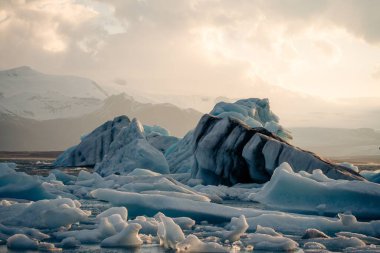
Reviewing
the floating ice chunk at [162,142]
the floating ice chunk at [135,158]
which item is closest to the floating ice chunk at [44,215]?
the floating ice chunk at [135,158]

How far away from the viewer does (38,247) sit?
23.7 feet

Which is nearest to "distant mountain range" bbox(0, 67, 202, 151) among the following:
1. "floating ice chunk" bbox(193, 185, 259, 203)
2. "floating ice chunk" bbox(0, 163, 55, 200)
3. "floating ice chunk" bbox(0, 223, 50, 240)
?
"floating ice chunk" bbox(193, 185, 259, 203)

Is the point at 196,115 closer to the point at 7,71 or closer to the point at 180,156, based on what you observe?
the point at 7,71

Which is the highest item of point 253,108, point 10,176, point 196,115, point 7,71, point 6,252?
point 7,71

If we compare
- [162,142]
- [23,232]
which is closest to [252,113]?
[162,142]

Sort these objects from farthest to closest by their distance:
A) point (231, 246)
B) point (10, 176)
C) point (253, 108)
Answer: point (253, 108) → point (10, 176) → point (231, 246)

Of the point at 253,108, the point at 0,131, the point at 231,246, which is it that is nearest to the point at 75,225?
the point at 231,246

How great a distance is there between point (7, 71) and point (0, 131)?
1497 inches

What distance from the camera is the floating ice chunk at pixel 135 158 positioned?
2214 centimetres

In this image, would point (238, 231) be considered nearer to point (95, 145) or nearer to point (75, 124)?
point (95, 145)

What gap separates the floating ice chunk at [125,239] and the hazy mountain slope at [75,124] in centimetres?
16138

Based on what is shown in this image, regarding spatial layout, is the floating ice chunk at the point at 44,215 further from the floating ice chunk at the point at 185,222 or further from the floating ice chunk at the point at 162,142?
the floating ice chunk at the point at 162,142

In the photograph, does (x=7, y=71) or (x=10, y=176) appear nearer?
(x=10, y=176)

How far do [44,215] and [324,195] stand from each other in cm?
644
